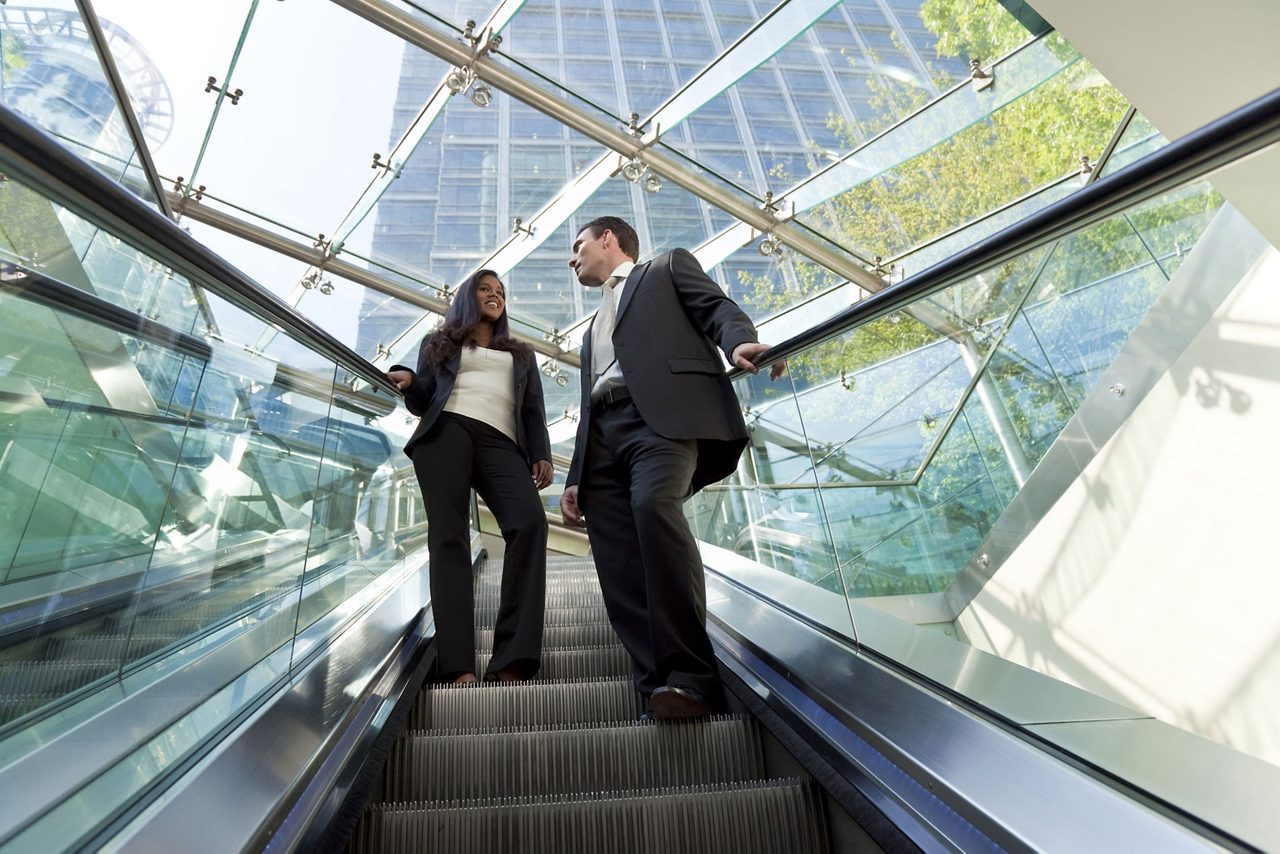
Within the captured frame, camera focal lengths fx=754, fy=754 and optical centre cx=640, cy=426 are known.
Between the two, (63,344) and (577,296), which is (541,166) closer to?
(577,296)

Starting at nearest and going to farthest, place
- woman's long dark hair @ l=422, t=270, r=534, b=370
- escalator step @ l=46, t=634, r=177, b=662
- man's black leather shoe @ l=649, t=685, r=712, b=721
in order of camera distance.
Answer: escalator step @ l=46, t=634, r=177, b=662, man's black leather shoe @ l=649, t=685, r=712, b=721, woman's long dark hair @ l=422, t=270, r=534, b=370

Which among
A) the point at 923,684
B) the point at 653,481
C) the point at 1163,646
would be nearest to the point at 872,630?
the point at 923,684

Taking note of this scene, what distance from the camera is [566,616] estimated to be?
3.79 metres

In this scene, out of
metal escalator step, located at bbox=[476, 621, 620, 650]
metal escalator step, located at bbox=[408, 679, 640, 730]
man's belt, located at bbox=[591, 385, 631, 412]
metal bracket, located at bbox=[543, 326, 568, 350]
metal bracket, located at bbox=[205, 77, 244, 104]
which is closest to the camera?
metal escalator step, located at bbox=[408, 679, 640, 730]

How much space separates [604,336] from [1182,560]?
8.88ft

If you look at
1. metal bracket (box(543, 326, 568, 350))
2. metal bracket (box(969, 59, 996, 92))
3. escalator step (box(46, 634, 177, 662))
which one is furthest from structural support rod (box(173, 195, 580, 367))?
escalator step (box(46, 634, 177, 662))

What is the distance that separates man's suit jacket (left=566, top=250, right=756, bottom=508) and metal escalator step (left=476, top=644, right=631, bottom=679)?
2.24 feet

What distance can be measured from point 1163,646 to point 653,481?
2.66 metres

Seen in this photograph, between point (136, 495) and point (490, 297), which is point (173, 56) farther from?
point (136, 495)

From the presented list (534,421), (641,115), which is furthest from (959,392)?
(641,115)

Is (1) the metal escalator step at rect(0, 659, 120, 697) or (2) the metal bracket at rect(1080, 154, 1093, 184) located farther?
(2) the metal bracket at rect(1080, 154, 1093, 184)

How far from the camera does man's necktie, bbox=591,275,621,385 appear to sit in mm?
2859

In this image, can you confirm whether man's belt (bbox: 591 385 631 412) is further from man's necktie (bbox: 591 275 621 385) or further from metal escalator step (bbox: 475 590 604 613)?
metal escalator step (bbox: 475 590 604 613)

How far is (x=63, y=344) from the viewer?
1.43 metres
